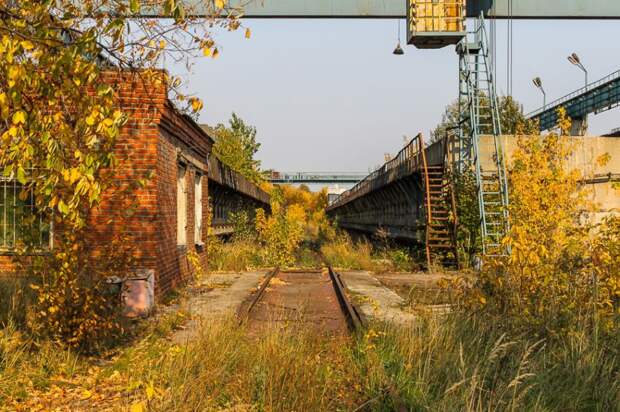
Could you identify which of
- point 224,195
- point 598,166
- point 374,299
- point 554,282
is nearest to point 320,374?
point 554,282

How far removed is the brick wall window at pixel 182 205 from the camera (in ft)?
41.1

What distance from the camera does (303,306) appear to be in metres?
7.21

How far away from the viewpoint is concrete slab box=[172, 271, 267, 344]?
25.6 ft

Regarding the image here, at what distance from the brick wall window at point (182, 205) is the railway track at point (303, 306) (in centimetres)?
208

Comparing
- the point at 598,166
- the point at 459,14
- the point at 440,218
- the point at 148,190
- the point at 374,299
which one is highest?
the point at 459,14

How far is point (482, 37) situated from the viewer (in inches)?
689

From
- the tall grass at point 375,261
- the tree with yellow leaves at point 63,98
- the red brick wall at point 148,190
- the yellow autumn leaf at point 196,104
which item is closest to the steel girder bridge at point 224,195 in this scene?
the tall grass at point 375,261

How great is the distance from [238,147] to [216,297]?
115 ft

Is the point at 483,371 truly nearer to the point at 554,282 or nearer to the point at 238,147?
the point at 554,282

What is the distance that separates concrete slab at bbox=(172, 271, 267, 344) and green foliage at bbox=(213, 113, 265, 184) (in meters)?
25.9

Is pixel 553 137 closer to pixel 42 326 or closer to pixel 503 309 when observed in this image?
pixel 503 309

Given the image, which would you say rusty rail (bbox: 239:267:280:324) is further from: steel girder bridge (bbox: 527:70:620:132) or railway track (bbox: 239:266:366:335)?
steel girder bridge (bbox: 527:70:620:132)

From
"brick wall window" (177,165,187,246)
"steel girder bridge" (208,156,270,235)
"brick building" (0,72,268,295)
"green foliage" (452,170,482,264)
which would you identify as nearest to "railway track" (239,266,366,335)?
"brick building" (0,72,268,295)

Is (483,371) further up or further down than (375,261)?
further up
